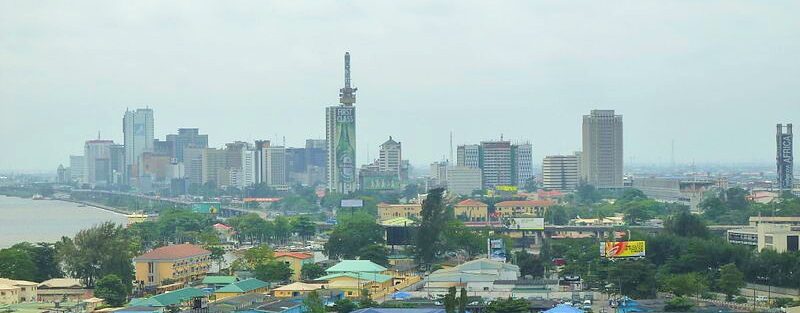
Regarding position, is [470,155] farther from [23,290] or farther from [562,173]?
[23,290]

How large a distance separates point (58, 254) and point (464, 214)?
28731 mm

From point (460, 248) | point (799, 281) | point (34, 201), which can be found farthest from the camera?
point (34, 201)

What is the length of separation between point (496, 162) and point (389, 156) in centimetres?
907

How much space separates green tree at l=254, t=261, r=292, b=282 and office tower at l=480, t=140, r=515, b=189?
54.5 m

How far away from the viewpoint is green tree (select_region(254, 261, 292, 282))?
29.3 m

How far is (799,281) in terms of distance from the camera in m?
26.2

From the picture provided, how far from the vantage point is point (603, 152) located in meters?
84.2

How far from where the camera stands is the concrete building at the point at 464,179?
A: 83125 millimetres

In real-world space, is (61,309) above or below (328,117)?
below

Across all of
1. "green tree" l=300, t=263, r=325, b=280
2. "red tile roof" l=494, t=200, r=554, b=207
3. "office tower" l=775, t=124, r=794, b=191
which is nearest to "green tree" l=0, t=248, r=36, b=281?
"green tree" l=300, t=263, r=325, b=280

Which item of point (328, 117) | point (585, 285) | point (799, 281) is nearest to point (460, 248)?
point (585, 285)

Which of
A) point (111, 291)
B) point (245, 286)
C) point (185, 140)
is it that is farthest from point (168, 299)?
point (185, 140)

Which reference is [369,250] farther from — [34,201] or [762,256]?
[34,201]

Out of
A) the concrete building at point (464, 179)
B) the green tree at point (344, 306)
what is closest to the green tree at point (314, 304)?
the green tree at point (344, 306)
